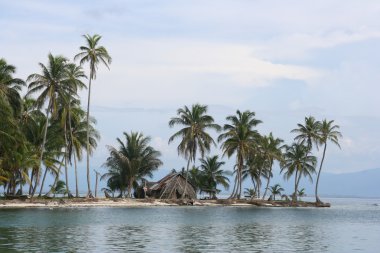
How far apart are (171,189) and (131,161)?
763 centimetres

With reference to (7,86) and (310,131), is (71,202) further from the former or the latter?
(310,131)

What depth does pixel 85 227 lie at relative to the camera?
4169 cm

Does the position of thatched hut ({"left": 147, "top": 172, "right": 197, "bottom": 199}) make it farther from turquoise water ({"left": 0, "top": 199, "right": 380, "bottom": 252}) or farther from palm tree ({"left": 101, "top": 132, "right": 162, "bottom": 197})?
turquoise water ({"left": 0, "top": 199, "right": 380, "bottom": 252})

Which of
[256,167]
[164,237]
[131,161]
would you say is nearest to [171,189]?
[131,161]

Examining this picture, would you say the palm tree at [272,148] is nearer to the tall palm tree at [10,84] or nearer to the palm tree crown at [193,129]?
the palm tree crown at [193,129]

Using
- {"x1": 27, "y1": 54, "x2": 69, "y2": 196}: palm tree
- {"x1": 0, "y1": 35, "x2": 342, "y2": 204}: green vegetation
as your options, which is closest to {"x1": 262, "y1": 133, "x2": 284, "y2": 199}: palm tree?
{"x1": 0, "y1": 35, "x2": 342, "y2": 204}: green vegetation

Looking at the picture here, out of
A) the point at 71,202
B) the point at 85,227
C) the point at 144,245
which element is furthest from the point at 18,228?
the point at 71,202

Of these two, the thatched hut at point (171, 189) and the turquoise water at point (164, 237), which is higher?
the thatched hut at point (171, 189)

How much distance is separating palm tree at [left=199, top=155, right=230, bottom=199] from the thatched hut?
1086 centimetres

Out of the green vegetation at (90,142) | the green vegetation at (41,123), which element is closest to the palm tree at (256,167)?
the green vegetation at (90,142)

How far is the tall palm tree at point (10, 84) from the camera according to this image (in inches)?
2616

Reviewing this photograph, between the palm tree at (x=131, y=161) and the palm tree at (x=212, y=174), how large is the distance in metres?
13.7

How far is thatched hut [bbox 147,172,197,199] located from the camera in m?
89.9

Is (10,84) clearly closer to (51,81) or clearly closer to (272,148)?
(51,81)
